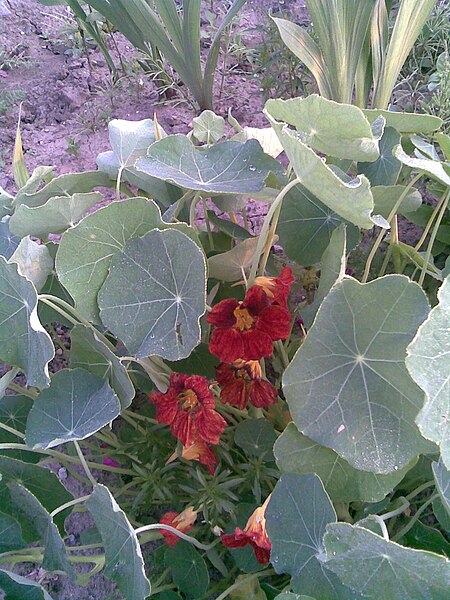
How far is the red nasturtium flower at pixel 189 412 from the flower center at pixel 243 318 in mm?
99

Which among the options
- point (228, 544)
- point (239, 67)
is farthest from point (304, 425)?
point (239, 67)

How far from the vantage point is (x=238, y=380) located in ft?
2.99

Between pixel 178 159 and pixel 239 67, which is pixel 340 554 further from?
pixel 239 67

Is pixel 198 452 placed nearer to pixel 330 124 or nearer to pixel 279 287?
pixel 279 287

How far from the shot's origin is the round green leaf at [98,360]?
33.9 inches

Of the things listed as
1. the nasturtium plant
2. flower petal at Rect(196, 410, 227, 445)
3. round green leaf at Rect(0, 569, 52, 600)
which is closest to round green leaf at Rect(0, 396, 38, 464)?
the nasturtium plant

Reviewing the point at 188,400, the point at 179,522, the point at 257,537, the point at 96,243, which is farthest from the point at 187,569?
Result: the point at 96,243

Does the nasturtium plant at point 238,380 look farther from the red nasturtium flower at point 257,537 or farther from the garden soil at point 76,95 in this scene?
the garden soil at point 76,95

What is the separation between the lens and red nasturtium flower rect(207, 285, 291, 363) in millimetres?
852

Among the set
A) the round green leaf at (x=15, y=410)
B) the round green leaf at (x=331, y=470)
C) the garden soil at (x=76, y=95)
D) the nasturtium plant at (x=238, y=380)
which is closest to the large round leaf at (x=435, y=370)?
the nasturtium plant at (x=238, y=380)

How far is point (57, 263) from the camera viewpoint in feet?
2.77

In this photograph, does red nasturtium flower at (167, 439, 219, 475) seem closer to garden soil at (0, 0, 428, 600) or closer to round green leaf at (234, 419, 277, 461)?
round green leaf at (234, 419, 277, 461)

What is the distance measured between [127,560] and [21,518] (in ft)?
0.79

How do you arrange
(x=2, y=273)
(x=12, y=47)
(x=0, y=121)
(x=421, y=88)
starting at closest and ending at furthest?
(x=2, y=273)
(x=421, y=88)
(x=0, y=121)
(x=12, y=47)
